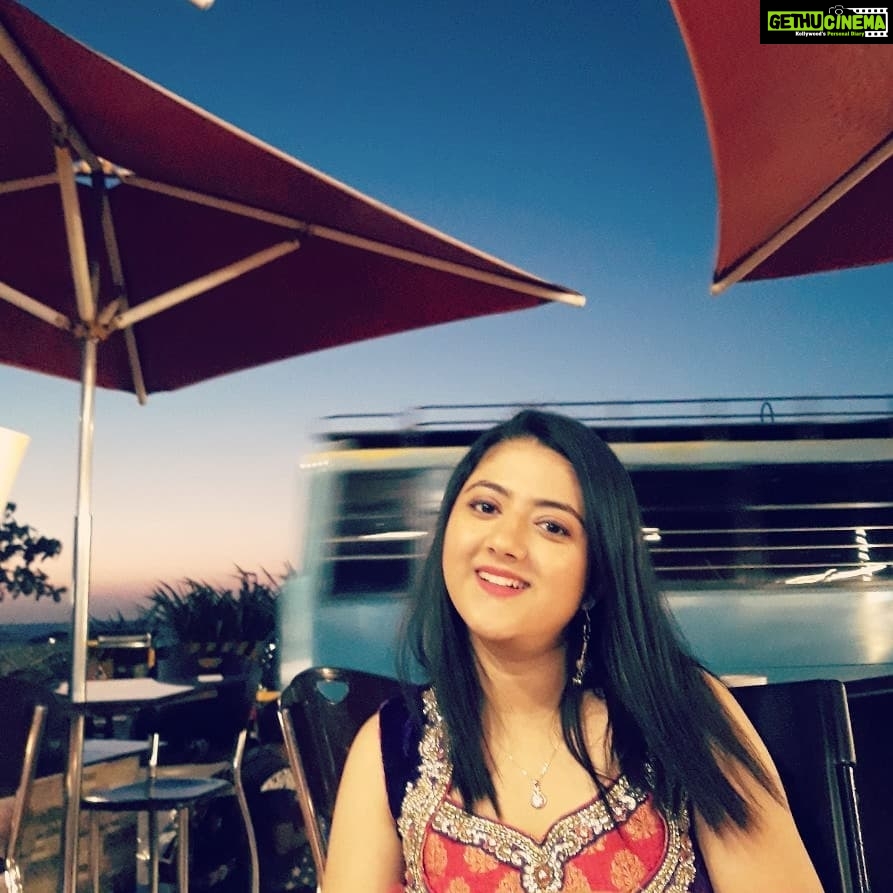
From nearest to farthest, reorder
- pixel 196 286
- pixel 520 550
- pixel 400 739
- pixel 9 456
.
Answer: pixel 520 550
pixel 400 739
pixel 9 456
pixel 196 286

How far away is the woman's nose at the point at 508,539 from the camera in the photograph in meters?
1.47

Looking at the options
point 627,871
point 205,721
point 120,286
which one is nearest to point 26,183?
point 120,286

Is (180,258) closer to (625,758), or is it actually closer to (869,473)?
(625,758)

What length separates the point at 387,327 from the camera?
153 inches

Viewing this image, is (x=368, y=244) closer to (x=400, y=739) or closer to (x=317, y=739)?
(x=317, y=739)

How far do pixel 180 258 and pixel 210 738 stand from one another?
2.08 m

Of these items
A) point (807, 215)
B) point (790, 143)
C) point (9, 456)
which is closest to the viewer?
point (9, 456)

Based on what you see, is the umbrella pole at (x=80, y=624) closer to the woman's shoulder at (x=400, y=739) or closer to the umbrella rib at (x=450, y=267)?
the umbrella rib at (x=450, y=267)

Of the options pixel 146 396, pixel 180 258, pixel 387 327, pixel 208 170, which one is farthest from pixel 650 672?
pixel 146 396

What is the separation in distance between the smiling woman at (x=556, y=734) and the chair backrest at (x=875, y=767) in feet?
0.76

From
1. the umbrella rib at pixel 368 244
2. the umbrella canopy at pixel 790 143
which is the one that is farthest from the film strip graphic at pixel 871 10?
the umbrella rib at pixel 368 244

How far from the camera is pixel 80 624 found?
2.82 m

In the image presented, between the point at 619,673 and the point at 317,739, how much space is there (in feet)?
2.26

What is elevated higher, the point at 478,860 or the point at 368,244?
the point at 368,244
